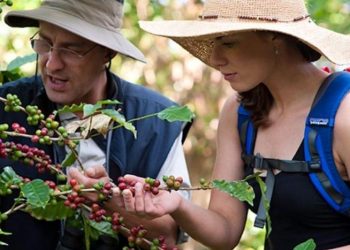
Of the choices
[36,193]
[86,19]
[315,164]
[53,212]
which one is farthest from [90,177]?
[86,19]

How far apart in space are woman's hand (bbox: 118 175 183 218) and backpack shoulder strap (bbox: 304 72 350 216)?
337mm

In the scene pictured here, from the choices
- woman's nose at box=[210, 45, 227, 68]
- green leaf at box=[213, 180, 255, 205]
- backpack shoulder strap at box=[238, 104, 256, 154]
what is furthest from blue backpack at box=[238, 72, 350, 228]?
green leaf at box=[213, 180, 255, 205]

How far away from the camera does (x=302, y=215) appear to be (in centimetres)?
213

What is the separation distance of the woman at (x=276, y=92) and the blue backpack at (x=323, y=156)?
17mm

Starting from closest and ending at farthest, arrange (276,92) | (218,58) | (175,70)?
(218,58), (276,92), (175,70)

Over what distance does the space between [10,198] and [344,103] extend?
93 centimetres

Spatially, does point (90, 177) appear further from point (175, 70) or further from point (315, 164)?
point (175, 70)

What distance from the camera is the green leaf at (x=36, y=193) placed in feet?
5.61

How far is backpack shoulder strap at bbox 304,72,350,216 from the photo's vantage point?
2.06 m

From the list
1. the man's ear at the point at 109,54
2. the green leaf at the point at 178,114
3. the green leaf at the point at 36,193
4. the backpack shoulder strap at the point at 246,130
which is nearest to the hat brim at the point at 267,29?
the backpack shoulder strap at the point at 246,130

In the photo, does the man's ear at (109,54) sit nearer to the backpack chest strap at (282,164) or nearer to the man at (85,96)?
the man at (85,96)

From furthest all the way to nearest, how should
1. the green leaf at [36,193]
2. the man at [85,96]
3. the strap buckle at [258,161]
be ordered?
the man at [85,96] → the strap buckle at [258,161] → the green leaf at [36,193]

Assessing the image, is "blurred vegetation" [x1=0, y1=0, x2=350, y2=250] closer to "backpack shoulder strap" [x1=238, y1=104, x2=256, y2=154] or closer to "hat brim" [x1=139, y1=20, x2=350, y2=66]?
"backpack shoulder strap" [x1=238, y1=104, x2=256, y2=154]

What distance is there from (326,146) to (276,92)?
23 cm
